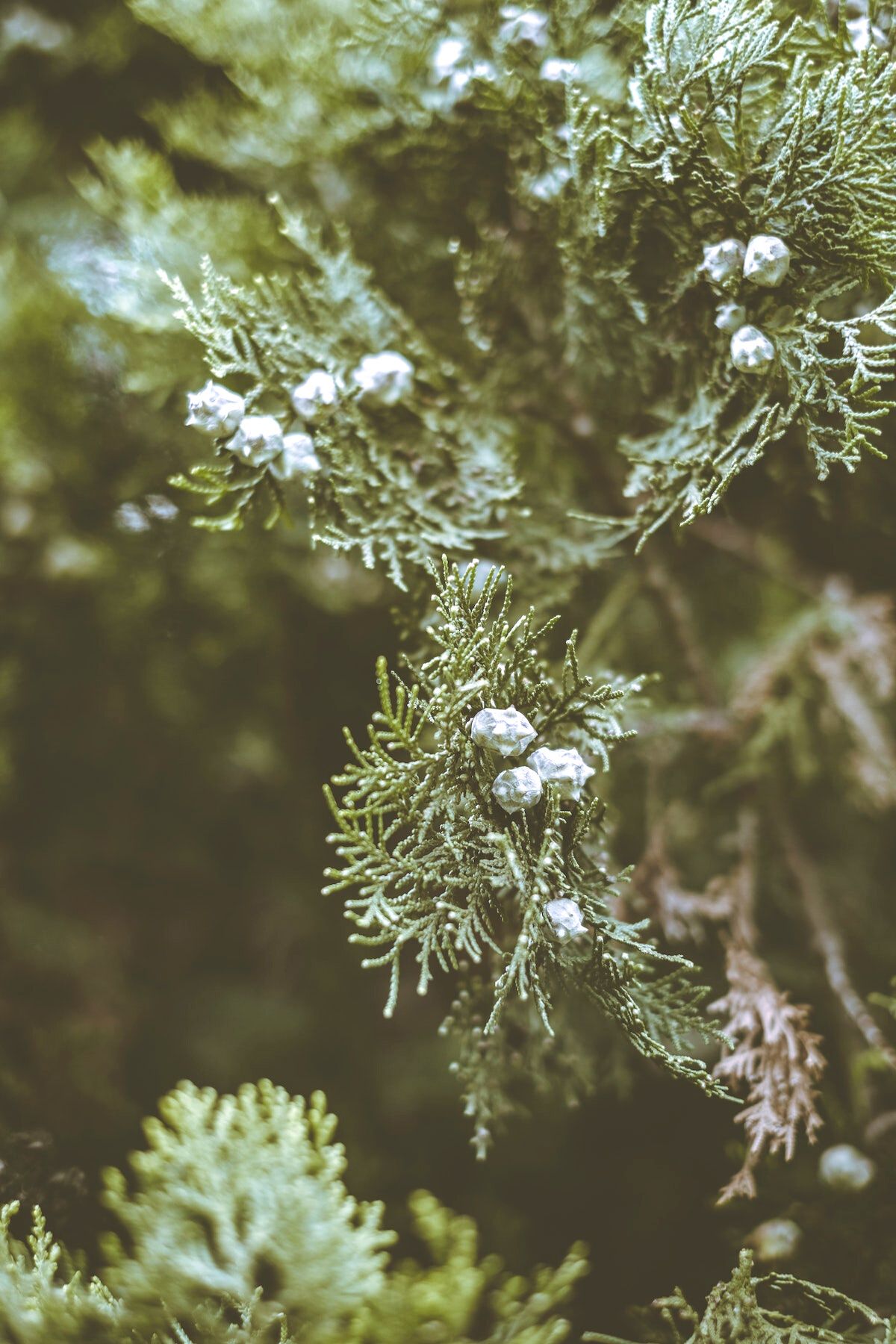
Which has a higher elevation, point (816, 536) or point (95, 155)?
point (95, 155)

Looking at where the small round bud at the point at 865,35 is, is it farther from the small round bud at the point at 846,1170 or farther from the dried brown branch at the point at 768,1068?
the small round bud at the point at 846,1170

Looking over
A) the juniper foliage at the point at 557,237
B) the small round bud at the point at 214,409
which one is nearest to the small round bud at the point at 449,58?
the juniper foliage at the point at 557,237

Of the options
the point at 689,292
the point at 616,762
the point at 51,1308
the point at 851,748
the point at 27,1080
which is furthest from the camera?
the point at 851,748

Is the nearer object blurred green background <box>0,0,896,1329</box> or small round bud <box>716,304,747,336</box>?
small round bud <box>716,304,747,336</box>

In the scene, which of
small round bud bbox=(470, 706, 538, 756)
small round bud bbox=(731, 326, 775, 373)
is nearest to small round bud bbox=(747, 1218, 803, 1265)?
small round bud bbox=(470, 706, 538, 756)

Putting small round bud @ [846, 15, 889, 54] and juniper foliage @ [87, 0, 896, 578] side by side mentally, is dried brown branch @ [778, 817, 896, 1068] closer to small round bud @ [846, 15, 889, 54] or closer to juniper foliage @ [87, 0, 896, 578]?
juniper foliage @ [87, 0, 896, 578]

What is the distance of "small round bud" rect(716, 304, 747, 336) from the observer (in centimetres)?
56

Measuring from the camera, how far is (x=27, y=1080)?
2.69 ft

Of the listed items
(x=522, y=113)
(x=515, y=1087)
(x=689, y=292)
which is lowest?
(x=515, y=1087)

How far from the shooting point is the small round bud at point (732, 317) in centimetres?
56

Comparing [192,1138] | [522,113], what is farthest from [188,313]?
[192,1138]

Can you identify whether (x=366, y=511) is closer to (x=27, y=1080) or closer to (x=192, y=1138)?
(x=192, y=1138)

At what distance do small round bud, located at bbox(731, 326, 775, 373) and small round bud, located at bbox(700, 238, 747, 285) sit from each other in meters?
0.04

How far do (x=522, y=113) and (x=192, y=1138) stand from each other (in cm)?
82
